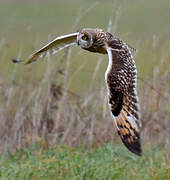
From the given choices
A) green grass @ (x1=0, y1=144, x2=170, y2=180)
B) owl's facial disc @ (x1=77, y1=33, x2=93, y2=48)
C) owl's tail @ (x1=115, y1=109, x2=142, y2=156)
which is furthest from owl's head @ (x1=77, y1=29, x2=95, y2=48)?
green grass @ (x1=0, y1=144, x2=170, y2=180)

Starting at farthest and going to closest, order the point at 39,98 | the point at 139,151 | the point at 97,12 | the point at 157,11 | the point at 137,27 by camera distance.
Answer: the point at 97,12, the point at 157,11, the point at 137,27, the point at 39,98, the point at 139,151

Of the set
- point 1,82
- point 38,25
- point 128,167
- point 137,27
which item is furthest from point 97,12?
point 128,167

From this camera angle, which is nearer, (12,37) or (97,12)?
(12,37)

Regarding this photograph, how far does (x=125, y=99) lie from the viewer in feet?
24.2

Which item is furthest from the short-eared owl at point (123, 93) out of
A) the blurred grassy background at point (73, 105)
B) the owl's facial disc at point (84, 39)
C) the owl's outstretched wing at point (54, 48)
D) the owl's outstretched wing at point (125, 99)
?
the blurred grassy background at point (73, 105)

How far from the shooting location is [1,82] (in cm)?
1016

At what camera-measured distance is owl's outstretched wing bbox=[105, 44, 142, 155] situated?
23.6ft

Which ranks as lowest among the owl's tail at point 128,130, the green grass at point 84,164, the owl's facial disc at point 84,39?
the green grass at point 84,164

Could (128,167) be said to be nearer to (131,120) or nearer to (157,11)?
(131,120)

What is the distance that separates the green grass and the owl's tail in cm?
41

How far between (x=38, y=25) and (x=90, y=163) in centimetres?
1642

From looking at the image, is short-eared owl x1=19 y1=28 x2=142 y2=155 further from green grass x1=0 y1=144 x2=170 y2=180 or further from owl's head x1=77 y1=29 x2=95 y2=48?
green grass x1=0 y1=144 x2=170 y2=180

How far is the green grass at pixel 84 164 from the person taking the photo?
7637 mm

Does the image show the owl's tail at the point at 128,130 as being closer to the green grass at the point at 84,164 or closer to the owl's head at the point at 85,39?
the green grass at the point at 84,164
